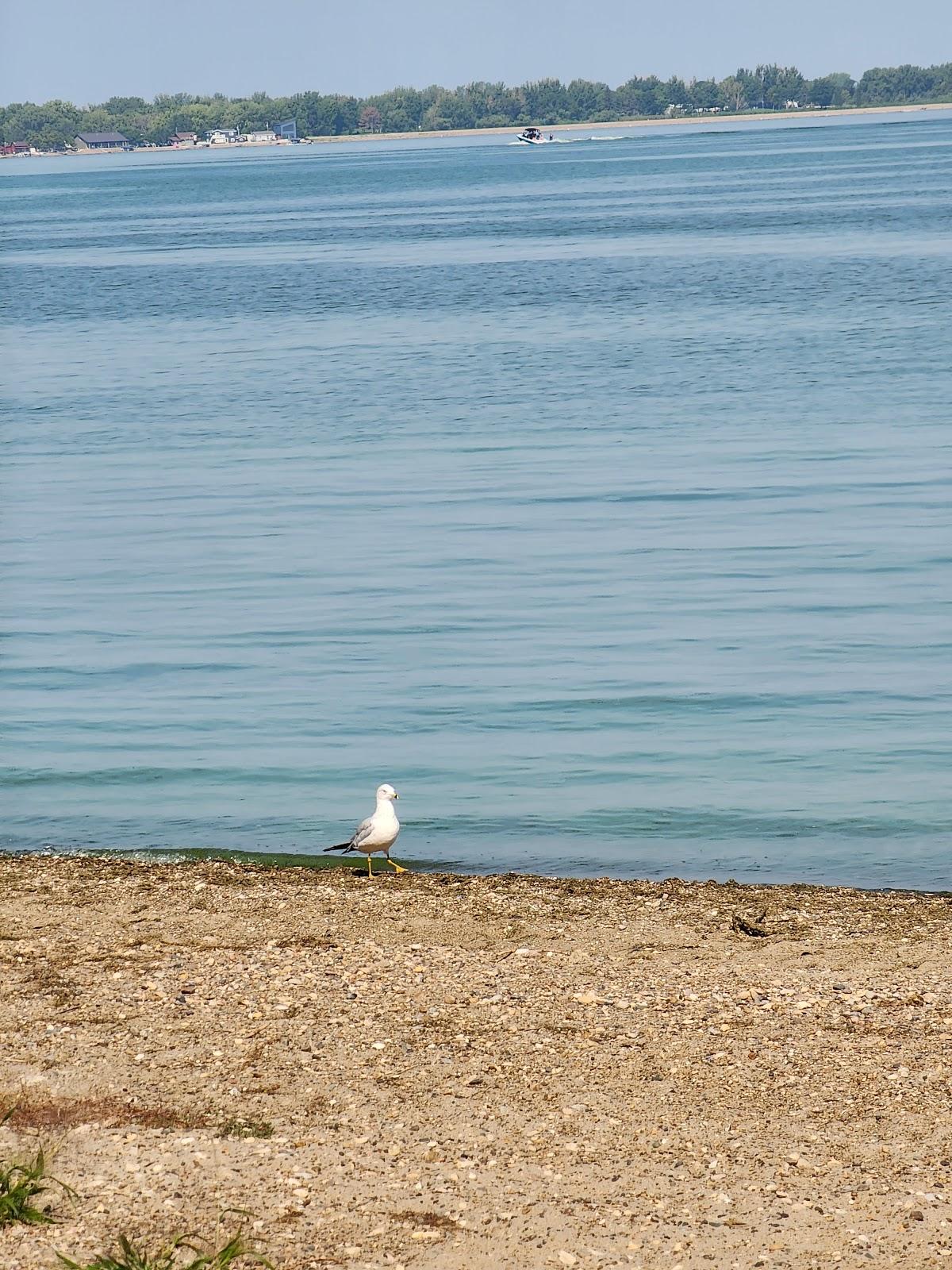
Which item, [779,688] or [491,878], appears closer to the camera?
[491,878]

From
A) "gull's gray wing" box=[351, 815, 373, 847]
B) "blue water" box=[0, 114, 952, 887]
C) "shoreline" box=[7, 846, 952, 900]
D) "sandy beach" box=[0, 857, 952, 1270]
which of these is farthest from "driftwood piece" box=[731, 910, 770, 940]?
"gull's gray wing" box=[351, 815, 373, 847]

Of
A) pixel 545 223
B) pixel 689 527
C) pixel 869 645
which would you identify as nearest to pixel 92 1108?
pixel 869 645

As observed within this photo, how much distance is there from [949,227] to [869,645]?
53.7m

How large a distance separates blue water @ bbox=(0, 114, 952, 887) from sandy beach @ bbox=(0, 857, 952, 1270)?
6.96 ft

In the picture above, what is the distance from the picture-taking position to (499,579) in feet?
60.7

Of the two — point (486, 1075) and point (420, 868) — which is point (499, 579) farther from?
point (486, 1075)

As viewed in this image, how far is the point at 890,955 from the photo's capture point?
27.7 feet

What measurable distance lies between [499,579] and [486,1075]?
11.8m

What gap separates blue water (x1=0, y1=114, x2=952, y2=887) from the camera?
12.2 metres

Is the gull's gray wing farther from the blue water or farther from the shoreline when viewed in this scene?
the blue water

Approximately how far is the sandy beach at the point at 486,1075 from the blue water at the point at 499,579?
2121 mm

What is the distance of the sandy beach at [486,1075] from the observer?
577cm

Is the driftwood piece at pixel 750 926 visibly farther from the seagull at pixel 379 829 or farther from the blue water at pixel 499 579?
the seagull at pixel 379 829

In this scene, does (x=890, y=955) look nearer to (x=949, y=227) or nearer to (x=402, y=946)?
(x=402, y=946)
